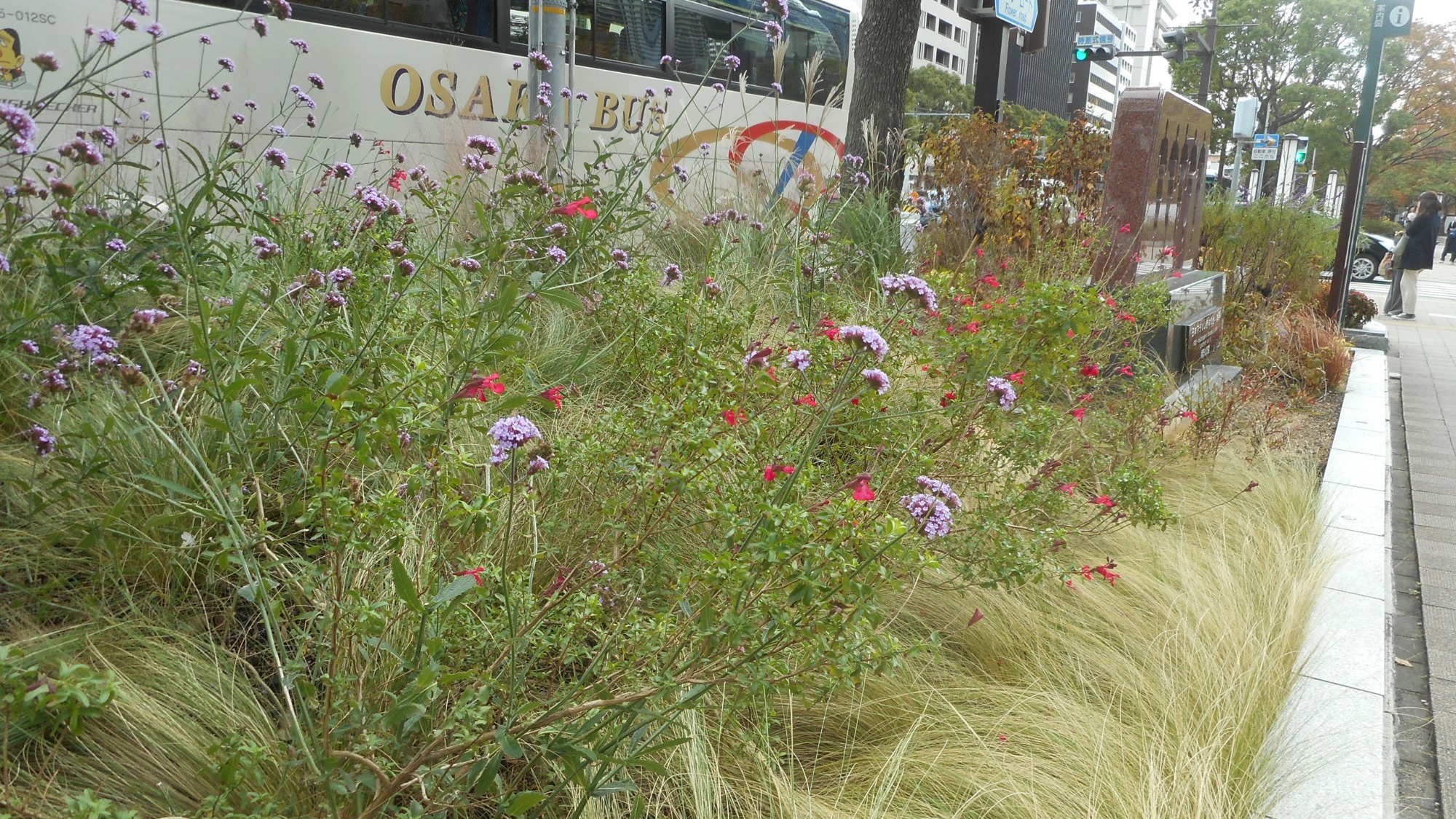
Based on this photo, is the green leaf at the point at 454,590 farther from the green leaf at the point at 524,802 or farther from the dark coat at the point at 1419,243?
the dark coat at the point at 1419,243

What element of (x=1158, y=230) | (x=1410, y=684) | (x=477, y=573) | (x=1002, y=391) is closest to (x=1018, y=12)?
(x=1158, y=230)

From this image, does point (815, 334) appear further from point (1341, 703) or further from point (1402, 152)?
point (1402, 152)

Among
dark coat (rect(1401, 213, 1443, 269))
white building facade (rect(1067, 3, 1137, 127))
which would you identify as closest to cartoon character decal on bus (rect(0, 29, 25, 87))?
dark coat (rect(1401, 213, 1443, 269))

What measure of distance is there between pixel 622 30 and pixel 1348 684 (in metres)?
8.12

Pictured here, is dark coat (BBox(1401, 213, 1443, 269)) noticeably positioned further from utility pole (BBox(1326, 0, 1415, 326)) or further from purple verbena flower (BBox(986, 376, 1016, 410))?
purple verbena flower (BBox(986, 376, 1016, 410))

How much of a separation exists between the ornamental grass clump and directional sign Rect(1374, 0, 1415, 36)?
9.48 meters

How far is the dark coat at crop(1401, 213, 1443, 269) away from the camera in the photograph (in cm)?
1471

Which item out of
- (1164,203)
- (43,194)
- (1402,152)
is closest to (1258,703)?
(43,194)

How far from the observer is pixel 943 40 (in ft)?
268

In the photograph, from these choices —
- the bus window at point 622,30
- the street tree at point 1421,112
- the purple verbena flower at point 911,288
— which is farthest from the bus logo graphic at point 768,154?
the street tree at point 1421,112

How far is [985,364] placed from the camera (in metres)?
3.20

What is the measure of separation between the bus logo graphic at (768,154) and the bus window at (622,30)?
0.88 m

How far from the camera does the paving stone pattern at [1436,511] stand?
10.5 feet

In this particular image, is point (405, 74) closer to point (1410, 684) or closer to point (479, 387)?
point (479, 387)
